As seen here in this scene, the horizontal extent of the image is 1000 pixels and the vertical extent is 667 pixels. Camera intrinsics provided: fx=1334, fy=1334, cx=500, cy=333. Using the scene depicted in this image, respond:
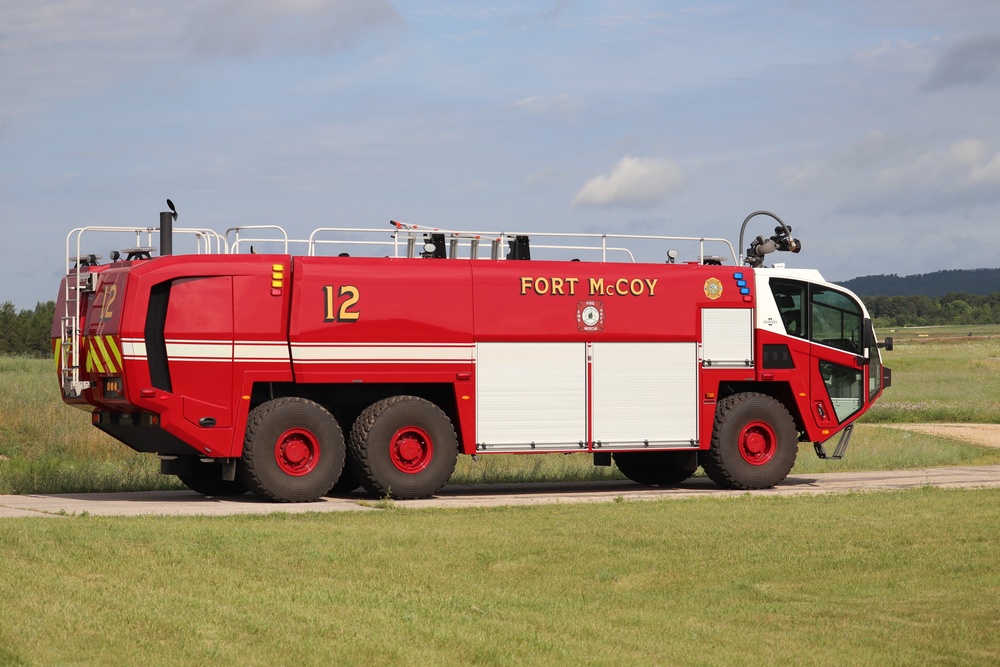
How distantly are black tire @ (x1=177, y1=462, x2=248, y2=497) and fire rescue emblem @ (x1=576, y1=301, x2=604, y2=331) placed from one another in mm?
5203

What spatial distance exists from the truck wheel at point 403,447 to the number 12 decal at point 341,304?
4.03 feet

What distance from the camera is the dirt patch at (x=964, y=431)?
3011 centimetres

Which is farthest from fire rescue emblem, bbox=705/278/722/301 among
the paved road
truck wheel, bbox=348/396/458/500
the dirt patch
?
the dirt patch

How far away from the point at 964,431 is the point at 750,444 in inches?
609

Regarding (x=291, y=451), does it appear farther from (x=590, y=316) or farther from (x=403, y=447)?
(x=590, y=316)

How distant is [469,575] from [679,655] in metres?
3.04

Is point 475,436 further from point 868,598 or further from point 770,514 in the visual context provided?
point 868,598

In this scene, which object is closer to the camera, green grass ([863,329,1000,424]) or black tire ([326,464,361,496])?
black tire ([326,464,361,496])

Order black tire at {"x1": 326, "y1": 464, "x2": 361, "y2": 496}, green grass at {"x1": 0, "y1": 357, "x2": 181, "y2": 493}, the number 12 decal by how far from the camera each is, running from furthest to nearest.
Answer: green grass at {"x1": 0, "y1": 357, "x2": 181, "y2": 493}
black tire at {"x1": 326, "y1": 464, "x2": 361, "y2": 496}
the number 12 decal

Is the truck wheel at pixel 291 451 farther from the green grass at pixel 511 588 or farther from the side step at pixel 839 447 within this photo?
the side step at pixel 839 447

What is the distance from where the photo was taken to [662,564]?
37.4 feet

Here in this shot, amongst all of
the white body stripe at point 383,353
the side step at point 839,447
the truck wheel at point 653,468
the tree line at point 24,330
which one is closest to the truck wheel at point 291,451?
the white body stripe at point 383,353

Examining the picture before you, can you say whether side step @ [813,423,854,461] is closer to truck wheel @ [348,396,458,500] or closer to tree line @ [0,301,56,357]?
truck wheel @ [348,396,458,500]

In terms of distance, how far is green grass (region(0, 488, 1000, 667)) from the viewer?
819 cm
